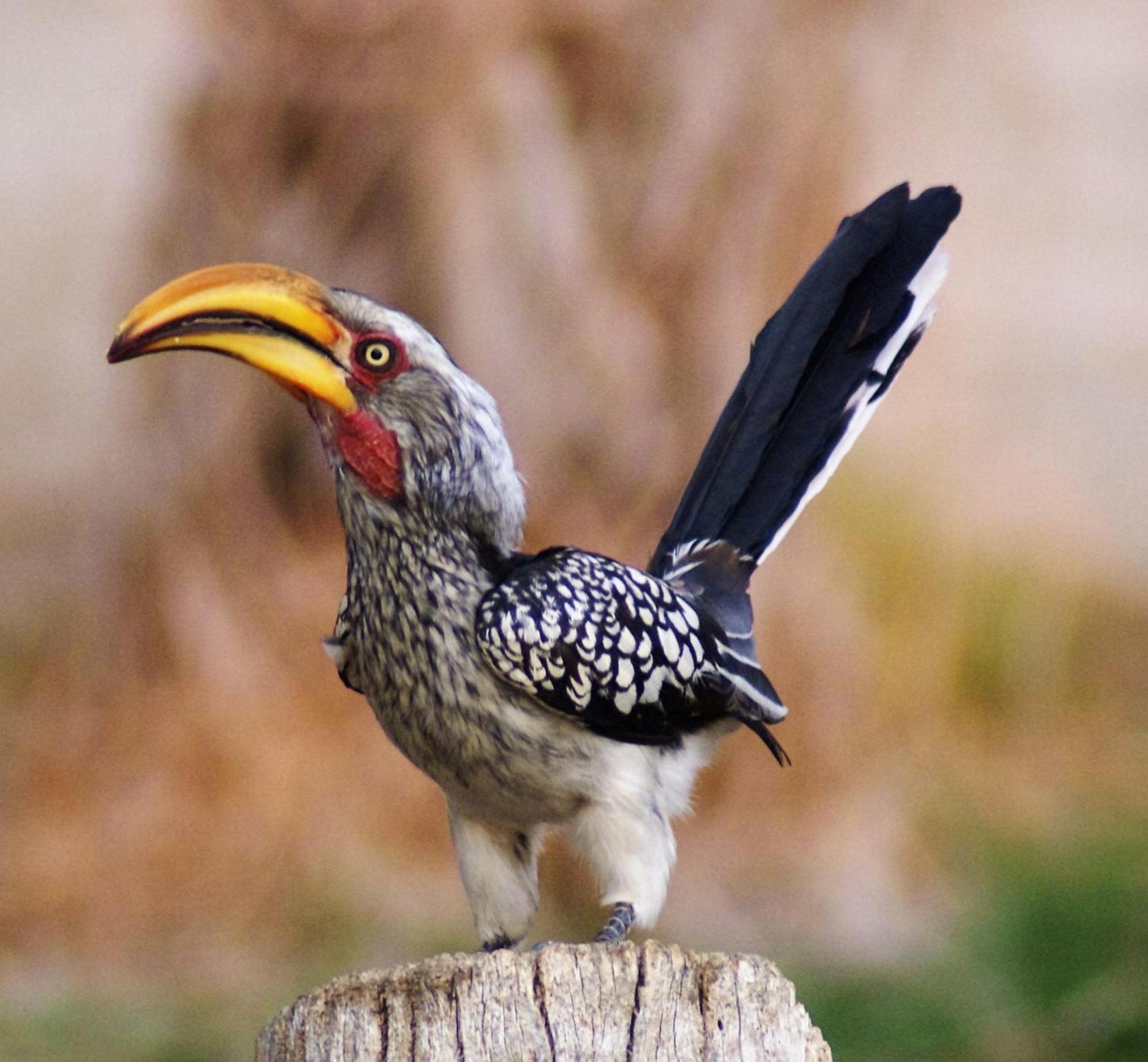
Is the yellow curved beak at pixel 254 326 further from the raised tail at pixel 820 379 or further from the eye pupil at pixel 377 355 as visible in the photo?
the raised tail at pixel 820 379

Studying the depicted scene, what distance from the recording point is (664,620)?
1668mm

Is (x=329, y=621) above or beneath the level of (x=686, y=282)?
beneath

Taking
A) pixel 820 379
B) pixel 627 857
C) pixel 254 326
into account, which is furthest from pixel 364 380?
pixel 820 379

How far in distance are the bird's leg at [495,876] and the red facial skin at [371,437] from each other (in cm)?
38

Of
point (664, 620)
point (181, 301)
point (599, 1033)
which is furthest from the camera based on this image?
point (664, 620)

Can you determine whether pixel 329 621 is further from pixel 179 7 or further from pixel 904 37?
pixel 904 37

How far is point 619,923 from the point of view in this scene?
154 centimetres

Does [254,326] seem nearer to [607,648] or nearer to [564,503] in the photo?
[607,648]

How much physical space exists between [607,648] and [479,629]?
0.13 metres

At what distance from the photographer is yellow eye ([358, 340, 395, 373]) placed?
5.01 feet

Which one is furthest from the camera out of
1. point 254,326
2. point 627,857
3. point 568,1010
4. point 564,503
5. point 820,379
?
point 564,503

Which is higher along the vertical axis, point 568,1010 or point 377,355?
point 377,355

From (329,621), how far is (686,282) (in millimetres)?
1026

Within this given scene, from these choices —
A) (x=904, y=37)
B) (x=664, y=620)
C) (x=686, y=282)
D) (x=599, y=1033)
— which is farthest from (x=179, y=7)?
(x=599, y=1033)
